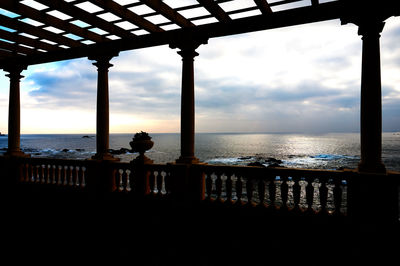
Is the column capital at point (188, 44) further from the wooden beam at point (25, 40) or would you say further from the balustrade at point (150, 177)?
the wooden beam at point (25, 40)

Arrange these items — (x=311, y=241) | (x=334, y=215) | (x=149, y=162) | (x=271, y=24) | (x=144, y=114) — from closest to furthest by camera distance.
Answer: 1. (x=311, y=241)
2. (x=334, y=215)
3. (x=271, y=24)
4. (x=149, y=162)
5. (x=144, y=114)

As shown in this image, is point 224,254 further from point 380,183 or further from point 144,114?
point 144,114

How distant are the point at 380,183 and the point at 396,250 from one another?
47.3 inches

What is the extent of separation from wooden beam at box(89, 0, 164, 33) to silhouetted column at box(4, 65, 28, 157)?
19.7 feet

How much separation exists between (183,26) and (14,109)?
771cm

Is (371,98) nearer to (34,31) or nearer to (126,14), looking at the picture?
(126,14)

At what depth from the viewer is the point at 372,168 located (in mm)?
4895

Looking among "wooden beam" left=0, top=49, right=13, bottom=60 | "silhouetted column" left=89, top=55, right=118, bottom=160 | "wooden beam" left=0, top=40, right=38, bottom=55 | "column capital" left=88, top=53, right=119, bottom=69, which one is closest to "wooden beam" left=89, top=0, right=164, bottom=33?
"column capital" left=88, top=53, right=119, bottom=69

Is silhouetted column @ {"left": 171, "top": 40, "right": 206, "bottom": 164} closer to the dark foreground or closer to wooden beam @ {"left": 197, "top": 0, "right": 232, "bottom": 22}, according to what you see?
wooden beam @ {"left": 197, "top": 0, "right": 232, "bottom": 22}

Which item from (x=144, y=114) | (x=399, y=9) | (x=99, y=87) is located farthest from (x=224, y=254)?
(x=144, y=114)

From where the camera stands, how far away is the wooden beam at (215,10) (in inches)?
199

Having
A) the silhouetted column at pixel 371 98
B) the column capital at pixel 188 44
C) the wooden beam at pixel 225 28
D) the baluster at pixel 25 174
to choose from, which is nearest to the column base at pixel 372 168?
the silhouetted column at pixel 371 98

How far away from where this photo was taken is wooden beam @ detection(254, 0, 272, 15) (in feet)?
16.6

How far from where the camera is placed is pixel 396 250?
4.32 m
